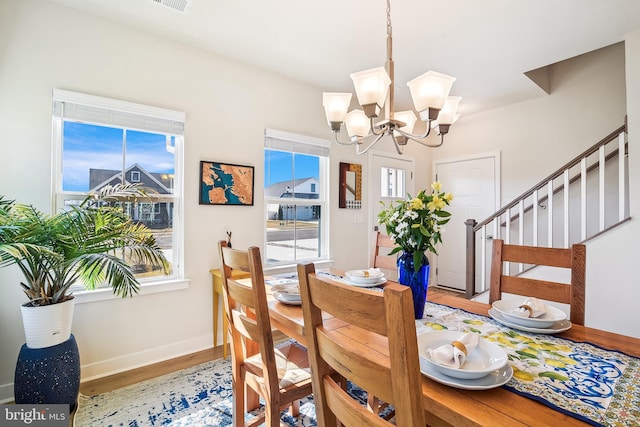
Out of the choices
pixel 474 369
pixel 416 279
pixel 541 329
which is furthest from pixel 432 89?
pixel 474 369

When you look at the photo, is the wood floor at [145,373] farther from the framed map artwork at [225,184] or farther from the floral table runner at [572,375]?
the floral table runner at [572,375]

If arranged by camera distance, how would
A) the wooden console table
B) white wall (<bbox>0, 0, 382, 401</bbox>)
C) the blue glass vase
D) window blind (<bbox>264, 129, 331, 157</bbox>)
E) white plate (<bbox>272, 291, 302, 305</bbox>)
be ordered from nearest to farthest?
the blue glass vase
white plate (<bbox>272, 291, 302, 305</bbox>)
white wall (<bbox>0, 0, 382, 401</bbox>)
the wooden console table
window blind (<bbox>264, 129, 331, 157</bbox>)

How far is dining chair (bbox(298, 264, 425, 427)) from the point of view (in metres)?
0.57

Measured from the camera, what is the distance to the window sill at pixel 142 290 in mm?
2043

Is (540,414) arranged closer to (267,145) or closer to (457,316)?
(457,316)

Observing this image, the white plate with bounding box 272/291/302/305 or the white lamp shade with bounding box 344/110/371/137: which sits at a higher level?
the white lamp shade with bounding box 344/110/371/137

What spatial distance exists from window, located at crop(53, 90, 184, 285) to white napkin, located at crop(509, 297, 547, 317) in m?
2.39

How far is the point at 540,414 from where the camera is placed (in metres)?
0.67

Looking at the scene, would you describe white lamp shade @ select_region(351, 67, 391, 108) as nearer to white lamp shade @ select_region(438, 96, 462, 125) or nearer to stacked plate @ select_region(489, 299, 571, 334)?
white lamp shade @ select_region(438, 96, 462, 125)

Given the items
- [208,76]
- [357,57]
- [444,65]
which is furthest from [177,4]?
[444,65]

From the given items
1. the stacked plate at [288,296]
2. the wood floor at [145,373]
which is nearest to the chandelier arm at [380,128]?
the stacked plate at [288,296]

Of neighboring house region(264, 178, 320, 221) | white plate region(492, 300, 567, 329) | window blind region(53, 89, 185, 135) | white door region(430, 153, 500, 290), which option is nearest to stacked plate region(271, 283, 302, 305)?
white plate region(492, 300, 567, 329)

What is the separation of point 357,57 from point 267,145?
1196 millimetres

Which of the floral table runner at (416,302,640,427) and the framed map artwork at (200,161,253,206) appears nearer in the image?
the floral table runner at (416,302,640,427)
